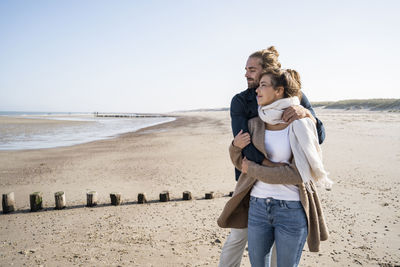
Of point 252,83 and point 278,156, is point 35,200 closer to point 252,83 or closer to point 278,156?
point 252,83

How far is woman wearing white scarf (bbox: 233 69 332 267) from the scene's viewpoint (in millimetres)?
2160

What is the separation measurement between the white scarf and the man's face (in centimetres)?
42

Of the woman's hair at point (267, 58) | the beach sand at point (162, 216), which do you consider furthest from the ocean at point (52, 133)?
the woman's hair at point (267, 58)

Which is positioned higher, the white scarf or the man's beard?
the man's beard

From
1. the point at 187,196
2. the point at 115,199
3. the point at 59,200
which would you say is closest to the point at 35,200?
the point at 59,200

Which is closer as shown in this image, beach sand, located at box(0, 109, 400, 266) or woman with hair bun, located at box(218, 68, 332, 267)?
woman with hair bun, located at box(218, 68, 332, 267)

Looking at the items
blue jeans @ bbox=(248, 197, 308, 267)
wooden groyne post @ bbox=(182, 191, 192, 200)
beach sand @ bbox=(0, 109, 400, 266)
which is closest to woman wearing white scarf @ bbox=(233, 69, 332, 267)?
blue jeans @ bbox=(248, 197, 308, 267)

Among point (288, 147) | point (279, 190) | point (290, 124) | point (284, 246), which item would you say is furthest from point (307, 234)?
point (290, 124)

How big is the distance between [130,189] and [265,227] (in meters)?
6.25

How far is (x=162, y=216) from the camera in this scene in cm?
591

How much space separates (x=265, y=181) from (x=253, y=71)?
1.04 meters

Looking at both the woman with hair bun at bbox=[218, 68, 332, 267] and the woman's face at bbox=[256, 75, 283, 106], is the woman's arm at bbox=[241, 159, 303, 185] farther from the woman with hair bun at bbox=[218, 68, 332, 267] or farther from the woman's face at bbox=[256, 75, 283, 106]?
the woman's face at bbox=[256, 75, 283, 106]

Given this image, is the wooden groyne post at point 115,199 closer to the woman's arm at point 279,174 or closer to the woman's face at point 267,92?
the woman's arm at point 279,174

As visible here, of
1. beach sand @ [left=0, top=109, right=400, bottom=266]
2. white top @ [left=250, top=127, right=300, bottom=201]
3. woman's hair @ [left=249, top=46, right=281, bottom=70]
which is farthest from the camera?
beach sand @ [left=0, top=109, right=400, bottom=266]
